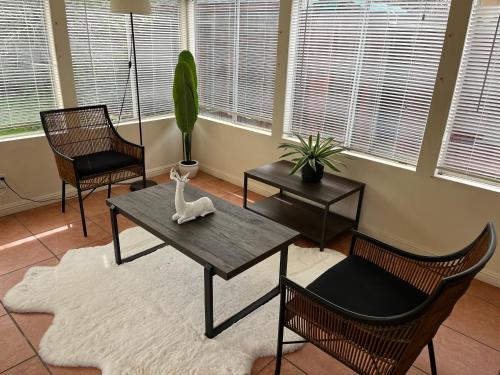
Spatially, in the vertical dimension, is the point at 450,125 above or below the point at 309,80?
below

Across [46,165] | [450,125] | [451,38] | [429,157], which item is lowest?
[46,165]

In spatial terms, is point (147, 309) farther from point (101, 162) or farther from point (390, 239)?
point (390, 239)

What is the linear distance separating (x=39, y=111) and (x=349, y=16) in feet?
8.91

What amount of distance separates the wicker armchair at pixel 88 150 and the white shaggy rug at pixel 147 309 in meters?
0.59

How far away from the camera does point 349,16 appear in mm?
2861

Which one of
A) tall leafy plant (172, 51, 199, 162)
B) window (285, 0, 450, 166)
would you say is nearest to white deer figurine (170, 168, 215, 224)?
window (285, 0, 450, 166)

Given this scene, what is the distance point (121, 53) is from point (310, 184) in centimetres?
230

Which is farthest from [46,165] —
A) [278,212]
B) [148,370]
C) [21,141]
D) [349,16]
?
[349,16]

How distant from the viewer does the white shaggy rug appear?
189 centimetres

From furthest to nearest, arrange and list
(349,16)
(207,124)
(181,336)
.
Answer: (207,124) → (349,16) → (181,336)

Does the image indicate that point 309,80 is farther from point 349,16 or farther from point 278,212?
point 278,212

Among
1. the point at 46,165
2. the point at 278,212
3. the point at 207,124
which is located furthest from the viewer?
the point at 207,124

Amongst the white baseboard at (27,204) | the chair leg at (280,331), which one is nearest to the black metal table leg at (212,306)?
the chair leg at (280,331)

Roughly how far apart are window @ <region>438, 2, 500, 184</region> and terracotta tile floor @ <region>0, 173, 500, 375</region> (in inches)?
32.0
